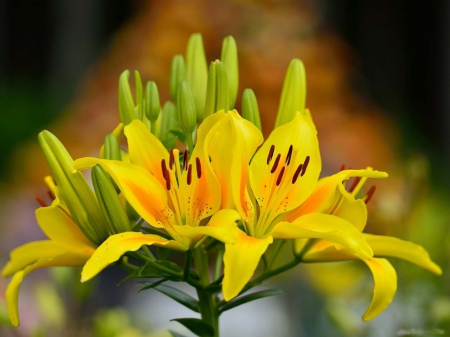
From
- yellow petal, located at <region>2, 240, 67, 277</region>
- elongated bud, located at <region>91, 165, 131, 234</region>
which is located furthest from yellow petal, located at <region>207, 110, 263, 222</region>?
yellow petal, located at <region>2, 240, 67, 277</region>

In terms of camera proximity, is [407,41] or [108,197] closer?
[108,197]

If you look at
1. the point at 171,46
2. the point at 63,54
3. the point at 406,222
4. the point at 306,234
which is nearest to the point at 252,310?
the point at 406,222

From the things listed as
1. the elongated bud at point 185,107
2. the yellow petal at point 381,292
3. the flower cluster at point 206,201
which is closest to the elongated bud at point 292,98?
the flower cluster at point 206,201

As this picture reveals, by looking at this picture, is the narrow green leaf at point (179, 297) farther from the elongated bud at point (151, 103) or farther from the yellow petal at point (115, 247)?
the elongated bud at point (151, 103)

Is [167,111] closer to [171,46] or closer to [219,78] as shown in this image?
[219,78]

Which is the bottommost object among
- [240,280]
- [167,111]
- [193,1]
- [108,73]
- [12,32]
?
[240,280]
